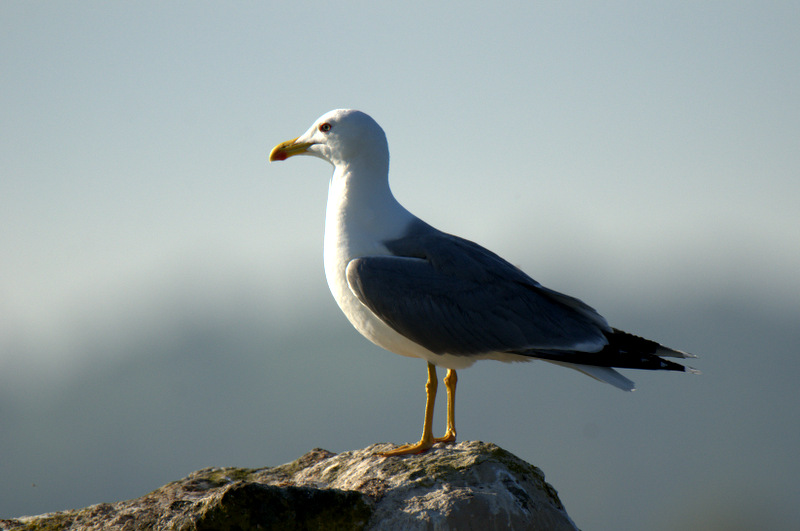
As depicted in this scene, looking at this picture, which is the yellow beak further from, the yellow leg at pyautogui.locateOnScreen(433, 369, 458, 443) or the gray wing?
the yellow leg at pyautogui.locateOnScreen(433, 369, 458, 443)

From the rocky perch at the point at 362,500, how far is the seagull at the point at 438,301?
0.48 meters

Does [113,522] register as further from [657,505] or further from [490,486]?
[657,505]

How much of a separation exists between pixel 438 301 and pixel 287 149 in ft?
8.04

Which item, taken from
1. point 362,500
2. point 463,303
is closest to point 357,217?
point 463,303

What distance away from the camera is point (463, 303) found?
795 cm

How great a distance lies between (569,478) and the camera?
186 metres

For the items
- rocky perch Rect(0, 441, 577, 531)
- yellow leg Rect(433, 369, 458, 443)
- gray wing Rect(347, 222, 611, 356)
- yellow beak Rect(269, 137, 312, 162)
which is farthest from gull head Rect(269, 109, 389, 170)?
rocky perch Rect(0, 441, 577, 531)

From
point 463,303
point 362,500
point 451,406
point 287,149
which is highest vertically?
point 287,149

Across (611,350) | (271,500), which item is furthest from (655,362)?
(271,500)

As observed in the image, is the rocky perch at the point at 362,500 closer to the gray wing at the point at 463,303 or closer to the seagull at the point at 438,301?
the seagull at the point at 438,301

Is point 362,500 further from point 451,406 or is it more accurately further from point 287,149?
point 287,149

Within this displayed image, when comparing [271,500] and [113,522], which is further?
[113,522]

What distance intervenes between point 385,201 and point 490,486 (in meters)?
2.91

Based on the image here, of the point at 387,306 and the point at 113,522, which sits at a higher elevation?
the point at 387,306
